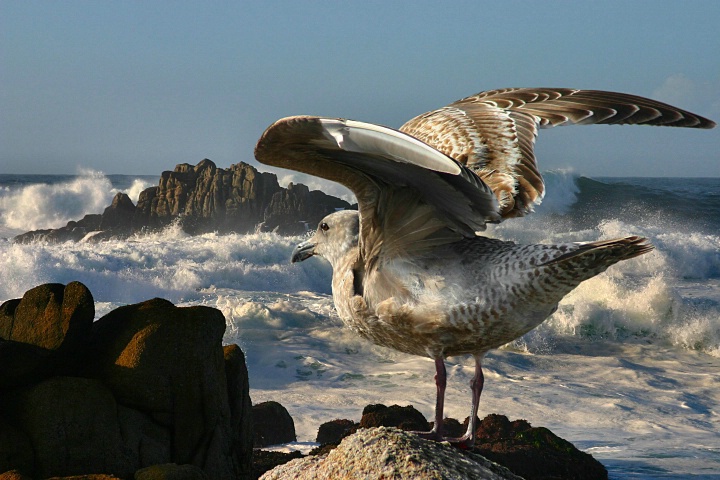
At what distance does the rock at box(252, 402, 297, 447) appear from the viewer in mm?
8539

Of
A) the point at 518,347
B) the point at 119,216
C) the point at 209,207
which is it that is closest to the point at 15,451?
the point at 518,347

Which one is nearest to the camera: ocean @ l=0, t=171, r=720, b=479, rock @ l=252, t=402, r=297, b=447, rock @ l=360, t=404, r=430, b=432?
rock @ l=360, t=404, r=430, b=432

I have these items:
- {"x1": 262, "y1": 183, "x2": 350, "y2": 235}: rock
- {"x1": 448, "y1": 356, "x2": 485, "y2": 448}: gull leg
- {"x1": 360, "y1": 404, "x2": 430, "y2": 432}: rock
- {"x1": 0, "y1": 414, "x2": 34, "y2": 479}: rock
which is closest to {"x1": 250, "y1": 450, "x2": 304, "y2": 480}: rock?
{"x1": 360, "y1": 404, "x2": 430, "y2": 432}: rock

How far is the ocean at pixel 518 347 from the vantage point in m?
12.4

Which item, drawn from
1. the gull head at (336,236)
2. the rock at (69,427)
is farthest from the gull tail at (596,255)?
the rock at (69,427)

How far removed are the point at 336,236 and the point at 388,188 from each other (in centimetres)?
86

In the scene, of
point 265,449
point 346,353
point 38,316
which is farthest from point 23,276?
point 38,316

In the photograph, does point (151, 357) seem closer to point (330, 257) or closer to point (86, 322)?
point (86, 322)

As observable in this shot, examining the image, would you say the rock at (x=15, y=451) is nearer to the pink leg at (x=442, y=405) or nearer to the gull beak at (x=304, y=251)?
the gull beak at (x=304, y=251)

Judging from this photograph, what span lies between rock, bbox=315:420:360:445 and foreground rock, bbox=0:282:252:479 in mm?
2405

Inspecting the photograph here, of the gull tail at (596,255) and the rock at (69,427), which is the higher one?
the gull tail at (596,255)

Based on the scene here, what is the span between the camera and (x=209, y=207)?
4053 cm

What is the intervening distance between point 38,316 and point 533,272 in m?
3.52

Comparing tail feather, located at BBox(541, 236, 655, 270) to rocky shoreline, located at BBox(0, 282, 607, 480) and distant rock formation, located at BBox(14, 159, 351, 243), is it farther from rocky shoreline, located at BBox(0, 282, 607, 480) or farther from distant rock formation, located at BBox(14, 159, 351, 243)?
distant rock formation, located at BBox(14, 159, 351, 243)
